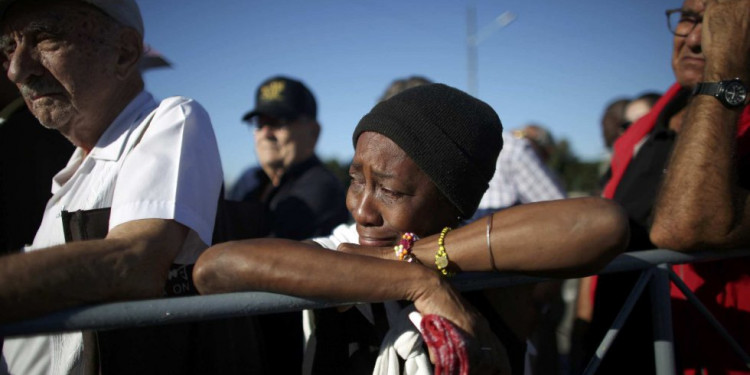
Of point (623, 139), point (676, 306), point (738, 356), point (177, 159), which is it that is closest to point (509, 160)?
point (623, 139)

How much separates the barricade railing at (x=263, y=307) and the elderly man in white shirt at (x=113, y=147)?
203 mm

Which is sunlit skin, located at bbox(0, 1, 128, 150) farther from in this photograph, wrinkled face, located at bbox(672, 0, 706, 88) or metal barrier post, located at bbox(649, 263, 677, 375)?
wrinkled face, located at bbox(672, 0, 706, 88)

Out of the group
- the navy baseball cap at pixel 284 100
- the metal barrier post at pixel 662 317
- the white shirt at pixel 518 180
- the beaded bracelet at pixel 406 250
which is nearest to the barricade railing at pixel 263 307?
the metal barrier post at pixel 662 317

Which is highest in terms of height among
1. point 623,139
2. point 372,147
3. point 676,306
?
point 372,147

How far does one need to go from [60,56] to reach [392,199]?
113 cm

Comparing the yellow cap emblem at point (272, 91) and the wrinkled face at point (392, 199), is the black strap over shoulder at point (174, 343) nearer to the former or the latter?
the wrinkled face at point (392, 199)

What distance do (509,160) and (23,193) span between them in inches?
102

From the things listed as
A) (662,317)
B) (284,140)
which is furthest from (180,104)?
(284,140)

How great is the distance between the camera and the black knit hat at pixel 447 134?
1614 mm

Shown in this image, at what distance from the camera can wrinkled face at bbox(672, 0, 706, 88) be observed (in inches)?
88.5

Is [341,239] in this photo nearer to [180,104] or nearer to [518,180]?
[180,104]

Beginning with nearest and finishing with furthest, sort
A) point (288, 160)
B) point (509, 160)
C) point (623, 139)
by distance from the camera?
point (623, 139)
point (509, 160)
point (288, 160)

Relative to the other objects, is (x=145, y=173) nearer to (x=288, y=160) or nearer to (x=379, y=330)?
(x=379, y=330)

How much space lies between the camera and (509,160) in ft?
11.0
